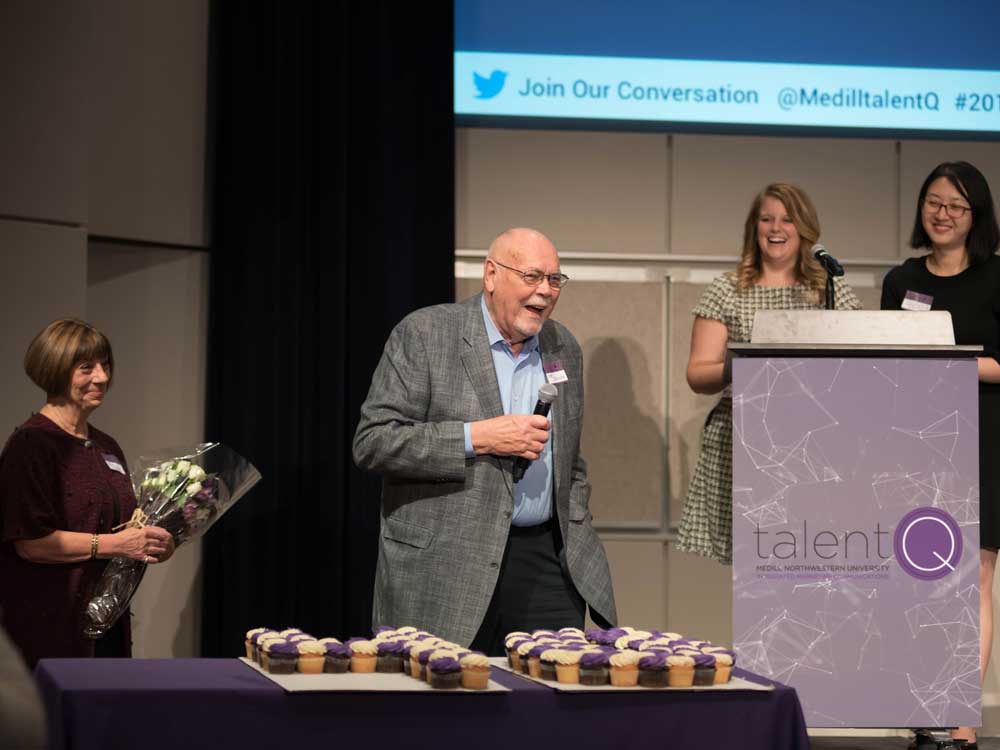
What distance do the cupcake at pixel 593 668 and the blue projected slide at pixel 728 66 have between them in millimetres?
3417

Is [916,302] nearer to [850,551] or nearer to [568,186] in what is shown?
[850,551]

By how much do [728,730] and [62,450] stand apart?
7.16 ft

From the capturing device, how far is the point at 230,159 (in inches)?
199

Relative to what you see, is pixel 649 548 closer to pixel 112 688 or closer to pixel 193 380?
pixel 193 380

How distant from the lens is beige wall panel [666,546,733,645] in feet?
17.1

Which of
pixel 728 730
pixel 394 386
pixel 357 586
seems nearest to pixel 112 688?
pixel 728 730

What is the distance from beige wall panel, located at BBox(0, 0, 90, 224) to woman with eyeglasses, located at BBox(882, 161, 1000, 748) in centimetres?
276

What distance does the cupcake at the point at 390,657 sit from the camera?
2.28 meters

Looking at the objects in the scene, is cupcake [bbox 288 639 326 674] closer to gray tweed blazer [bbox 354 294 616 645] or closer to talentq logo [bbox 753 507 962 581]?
gray tweed blazer [bbox 354 294 616 645]

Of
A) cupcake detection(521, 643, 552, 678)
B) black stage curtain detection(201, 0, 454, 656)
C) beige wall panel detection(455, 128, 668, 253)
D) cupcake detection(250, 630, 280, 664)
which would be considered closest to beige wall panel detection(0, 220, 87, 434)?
black stage curtain detection(201, 0, 454, 656)

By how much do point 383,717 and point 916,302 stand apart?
7.54 ft

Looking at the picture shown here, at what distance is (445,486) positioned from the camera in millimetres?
3215

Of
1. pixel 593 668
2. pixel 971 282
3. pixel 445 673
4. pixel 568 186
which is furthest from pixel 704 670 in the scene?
pixel 568 186

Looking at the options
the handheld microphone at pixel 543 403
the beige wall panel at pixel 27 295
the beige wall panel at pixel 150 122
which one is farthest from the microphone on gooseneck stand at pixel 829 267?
the beige wall panel at pixel 150 122
